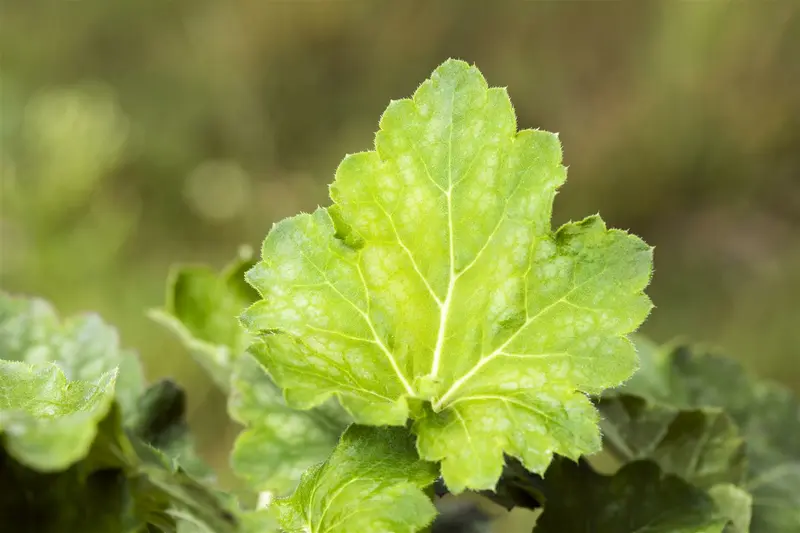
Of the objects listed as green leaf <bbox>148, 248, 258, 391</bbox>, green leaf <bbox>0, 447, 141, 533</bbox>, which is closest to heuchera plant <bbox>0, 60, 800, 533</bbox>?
green leaf <bbox>0, 447, 141, 533</bbox>

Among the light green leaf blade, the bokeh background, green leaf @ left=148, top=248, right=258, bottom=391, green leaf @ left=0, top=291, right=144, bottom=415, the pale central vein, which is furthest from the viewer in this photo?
the bokeh background

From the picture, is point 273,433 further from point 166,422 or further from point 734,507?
point 734,507

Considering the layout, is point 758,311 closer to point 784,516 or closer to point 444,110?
point 784,516

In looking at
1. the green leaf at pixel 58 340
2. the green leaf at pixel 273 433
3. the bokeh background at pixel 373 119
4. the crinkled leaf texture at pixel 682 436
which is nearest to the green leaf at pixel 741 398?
the crinkled leaf texture at pixel 682 436

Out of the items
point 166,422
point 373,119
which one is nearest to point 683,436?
point 166,422

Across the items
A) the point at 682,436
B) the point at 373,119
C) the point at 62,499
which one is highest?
the point at 373,119

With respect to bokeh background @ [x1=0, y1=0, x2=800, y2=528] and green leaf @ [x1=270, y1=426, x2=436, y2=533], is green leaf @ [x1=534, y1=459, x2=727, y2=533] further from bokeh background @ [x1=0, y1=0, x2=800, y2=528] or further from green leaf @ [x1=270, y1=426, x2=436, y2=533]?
bokeh background @ [x1=0, y1=0, x2=800, y2=528]
